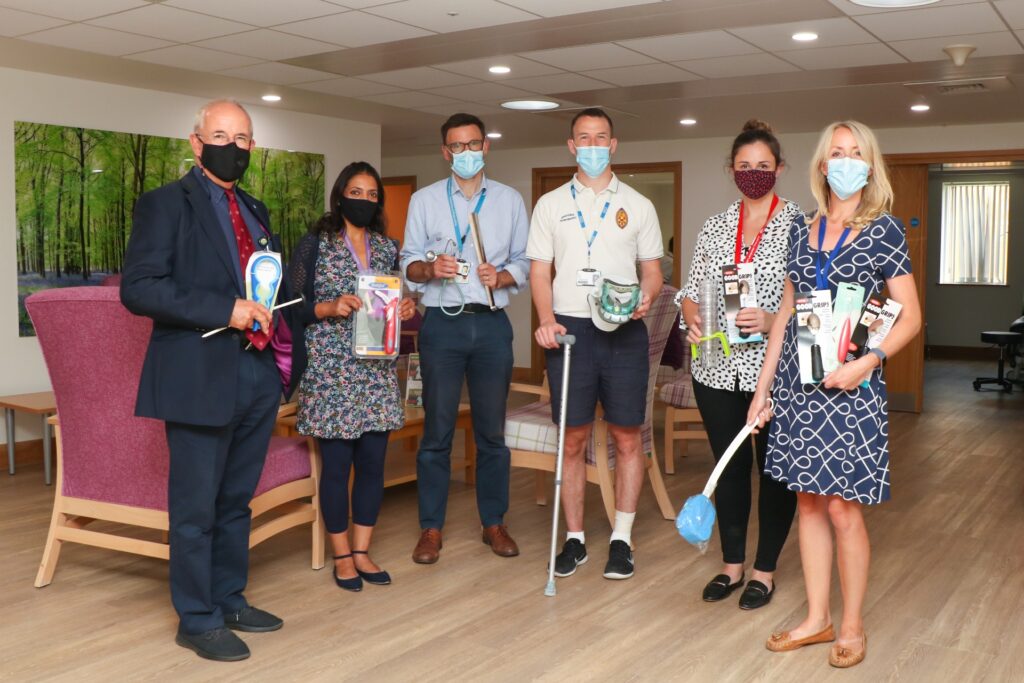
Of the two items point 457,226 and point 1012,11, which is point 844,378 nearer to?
point 457,226

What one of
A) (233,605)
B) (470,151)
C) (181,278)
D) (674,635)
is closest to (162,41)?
(470,151)

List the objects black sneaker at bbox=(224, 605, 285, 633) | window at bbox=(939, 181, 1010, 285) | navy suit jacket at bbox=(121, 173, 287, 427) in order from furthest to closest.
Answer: window at bbox=(939, 181, 1010, 285)
black sneaker at bbox=(224, 605, 285, 633)
navy suit jacket at bbox=(121, 173, 287, 427)

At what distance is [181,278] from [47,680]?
47.4 inches

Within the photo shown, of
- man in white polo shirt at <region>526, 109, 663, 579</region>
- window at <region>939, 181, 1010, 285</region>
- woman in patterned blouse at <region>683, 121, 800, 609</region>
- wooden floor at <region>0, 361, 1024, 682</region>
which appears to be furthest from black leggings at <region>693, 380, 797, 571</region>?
window at <region>939, 181, 1010, 285</region>

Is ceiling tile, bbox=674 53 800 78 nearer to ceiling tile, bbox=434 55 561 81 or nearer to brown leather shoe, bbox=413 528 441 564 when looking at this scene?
ceiling tile, bbox=434 55 561 81

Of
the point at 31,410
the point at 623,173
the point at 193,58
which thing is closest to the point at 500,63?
the point at 193,58

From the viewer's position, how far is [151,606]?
347 cm

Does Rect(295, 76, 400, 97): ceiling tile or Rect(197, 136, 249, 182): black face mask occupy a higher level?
Rect(295, 76, 400, 97): ceiling tile

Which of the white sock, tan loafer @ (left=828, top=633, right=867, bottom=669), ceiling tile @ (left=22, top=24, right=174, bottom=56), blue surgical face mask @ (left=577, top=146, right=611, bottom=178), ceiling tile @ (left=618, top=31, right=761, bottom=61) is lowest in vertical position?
tan loafer @ (left=828, top=633, right=867, bottom=669)

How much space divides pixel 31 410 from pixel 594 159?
3.62 m

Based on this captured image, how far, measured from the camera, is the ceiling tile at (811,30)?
4793 millimetres

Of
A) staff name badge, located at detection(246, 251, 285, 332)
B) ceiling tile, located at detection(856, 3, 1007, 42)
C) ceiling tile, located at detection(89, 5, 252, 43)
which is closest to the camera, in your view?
staff name badge, located at detection(246, 251, 285, 332)

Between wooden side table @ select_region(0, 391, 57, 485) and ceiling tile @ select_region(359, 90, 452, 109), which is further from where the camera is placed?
ceiling tile @ select_region(359, 90, 452, 109)

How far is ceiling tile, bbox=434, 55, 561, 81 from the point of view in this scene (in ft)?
18.6
